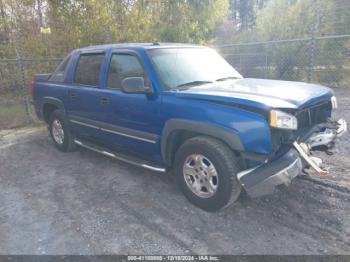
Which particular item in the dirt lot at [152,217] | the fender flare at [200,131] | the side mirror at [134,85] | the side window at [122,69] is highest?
the side window at [122,69]

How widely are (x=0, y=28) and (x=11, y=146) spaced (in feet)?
26.6

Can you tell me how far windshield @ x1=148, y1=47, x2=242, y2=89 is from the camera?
4.02 m

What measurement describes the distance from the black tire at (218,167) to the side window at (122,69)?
1.17 meters

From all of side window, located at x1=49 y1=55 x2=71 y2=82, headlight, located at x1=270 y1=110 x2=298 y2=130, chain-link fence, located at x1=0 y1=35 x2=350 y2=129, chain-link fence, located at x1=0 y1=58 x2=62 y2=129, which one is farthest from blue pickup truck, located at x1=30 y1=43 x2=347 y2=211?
chain-link fence, located at x1=0 y1=58 x2=62 y2=129

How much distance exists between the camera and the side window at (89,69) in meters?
4.85

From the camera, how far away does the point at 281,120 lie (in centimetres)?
307

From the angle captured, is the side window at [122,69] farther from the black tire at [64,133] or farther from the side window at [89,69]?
the black tire at [64,133]

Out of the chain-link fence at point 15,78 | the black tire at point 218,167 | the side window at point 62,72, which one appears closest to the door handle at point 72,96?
the side window at point 62,72

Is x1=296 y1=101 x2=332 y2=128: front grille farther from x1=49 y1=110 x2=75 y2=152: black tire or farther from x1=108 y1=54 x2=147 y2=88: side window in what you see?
x1=49 y1=110 x2=75 y2=152: black tire

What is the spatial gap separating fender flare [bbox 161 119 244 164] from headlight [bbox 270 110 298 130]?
1.21 feet

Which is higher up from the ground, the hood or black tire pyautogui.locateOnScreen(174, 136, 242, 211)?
the hood

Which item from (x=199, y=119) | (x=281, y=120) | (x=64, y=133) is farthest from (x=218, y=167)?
(x=64, y=133)

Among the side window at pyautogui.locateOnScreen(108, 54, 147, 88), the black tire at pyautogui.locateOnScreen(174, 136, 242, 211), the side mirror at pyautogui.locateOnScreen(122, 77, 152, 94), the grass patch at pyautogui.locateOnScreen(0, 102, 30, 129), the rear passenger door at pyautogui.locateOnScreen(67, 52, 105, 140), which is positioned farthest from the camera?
the grass patch at pyautogui.locateOnScreen(0, 102, 30, 129)

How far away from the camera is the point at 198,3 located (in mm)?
10500
